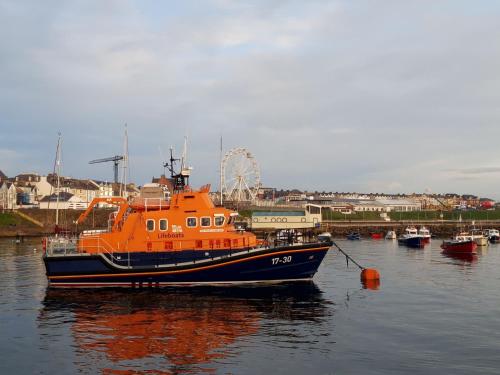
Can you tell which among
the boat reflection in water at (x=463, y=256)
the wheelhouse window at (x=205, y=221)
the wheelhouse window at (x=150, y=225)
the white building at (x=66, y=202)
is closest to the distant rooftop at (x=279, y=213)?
the white building at (x=66, y=202)

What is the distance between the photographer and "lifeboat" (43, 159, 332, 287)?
86.7 ft

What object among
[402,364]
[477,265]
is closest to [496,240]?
[477,265]

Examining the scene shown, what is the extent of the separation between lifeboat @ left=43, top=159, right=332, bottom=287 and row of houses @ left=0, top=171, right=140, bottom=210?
56211 mm

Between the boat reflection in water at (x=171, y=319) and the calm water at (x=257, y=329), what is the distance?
0.05 meters

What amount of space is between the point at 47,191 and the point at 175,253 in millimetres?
98707

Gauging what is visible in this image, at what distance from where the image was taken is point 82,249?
27.2m

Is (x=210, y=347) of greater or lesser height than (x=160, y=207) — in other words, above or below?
below

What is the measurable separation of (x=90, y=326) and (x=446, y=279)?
22.2m

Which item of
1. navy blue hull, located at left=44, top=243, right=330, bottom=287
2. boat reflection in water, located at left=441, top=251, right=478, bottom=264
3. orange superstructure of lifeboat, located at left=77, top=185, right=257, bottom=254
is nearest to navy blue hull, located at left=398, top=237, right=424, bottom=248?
boat reflection in water, located at left=441, top=251, right=478, bottom=264

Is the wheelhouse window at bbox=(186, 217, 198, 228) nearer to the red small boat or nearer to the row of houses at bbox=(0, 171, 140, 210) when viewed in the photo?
the red small boat

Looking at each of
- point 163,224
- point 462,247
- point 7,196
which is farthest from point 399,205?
point 163,224

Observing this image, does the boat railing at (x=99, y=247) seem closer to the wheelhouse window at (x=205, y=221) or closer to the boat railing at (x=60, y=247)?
the boat railing at (x=60, y=247)

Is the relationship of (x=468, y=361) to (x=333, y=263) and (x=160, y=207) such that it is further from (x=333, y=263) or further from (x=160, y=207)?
(x=333, y=263)

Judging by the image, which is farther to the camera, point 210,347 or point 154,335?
point 154,335
